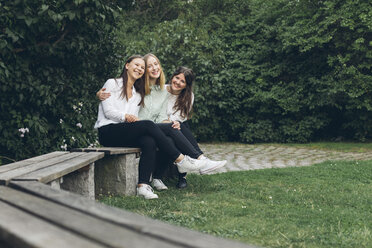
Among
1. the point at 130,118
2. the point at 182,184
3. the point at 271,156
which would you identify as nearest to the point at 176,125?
the point at 130,118

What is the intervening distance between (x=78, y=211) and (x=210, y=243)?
66 centimetres

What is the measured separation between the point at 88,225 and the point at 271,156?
8344 millimetres

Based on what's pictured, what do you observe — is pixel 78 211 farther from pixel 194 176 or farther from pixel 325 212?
pixel 194 176

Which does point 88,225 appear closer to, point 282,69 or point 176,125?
point 176,125

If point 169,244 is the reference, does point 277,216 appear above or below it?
below

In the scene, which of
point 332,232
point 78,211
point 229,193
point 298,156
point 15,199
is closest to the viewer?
point 78,211

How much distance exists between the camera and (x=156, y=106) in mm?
5613

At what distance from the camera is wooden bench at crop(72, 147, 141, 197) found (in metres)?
4.65

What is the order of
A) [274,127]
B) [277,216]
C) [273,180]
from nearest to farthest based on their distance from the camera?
1. [277,216]
2. [273,180]
3. [274,127]

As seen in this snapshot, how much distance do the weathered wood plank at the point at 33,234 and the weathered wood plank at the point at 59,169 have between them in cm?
103

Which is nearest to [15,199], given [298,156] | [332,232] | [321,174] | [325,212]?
[332,232]

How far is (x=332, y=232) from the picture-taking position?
10.6 feet

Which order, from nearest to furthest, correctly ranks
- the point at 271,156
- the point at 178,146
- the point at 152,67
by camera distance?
1. the point at 178,146
2. the point at 152,67
3. the point at 271,156

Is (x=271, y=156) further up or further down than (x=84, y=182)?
further down
